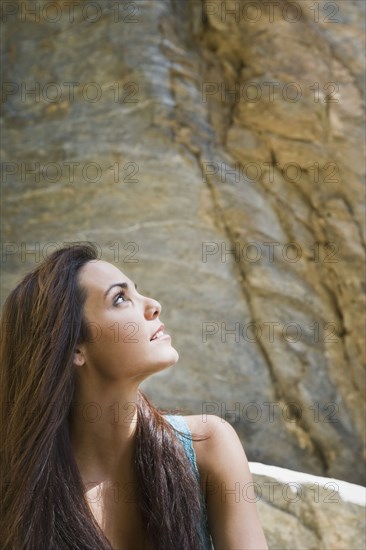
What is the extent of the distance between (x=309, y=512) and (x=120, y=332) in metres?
1.17

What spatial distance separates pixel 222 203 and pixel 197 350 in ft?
2.32

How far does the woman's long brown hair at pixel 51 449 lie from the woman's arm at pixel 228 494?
0.06 meters

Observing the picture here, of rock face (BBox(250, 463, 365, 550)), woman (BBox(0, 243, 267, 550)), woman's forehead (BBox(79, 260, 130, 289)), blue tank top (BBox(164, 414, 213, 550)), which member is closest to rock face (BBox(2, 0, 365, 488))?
rock face (BBox(250, 463, 365, 550))

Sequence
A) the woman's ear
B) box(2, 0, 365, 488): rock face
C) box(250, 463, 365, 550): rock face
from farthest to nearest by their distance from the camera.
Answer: box(2, 0, 365, 488): rock face < box(250, 463, 365, 550): rock face < the woman's ear

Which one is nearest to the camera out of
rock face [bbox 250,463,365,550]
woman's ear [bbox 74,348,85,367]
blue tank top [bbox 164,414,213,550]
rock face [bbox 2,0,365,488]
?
woman's ear [bbox 74,348,85,367]

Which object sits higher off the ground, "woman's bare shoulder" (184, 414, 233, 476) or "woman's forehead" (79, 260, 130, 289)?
"woman's forehead" (79, 260, 130, 289)

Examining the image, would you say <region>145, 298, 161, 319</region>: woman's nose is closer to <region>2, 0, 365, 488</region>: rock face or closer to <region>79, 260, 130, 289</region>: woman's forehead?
<region>79, 260, 130, 289</region>: woman's forehead

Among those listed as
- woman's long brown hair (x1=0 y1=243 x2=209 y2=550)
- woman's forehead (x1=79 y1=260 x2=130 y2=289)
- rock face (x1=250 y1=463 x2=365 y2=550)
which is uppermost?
woman's forehead (x1=79 y1=260 x2=130 y2=289)

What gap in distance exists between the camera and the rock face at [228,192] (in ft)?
12.3

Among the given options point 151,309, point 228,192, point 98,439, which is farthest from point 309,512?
point 228,192

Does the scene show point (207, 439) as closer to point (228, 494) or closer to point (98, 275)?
point (228, 494)

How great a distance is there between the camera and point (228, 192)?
153 inches

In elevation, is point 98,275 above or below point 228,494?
above

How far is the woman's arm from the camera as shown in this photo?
2363mm
